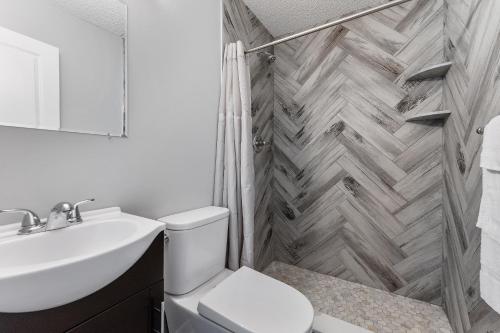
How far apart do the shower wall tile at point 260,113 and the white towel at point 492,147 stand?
1429 millimetres

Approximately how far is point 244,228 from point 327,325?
83cm

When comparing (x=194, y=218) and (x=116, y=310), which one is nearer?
(x=116, y=310)

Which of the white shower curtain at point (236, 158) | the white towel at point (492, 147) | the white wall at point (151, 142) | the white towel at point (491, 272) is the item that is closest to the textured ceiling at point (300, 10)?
the white wall at point (151, 142)

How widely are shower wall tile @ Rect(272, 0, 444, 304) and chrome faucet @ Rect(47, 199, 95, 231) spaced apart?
174cm

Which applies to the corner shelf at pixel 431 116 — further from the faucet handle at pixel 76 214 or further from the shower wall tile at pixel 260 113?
the faucet handle at pixel 76 214

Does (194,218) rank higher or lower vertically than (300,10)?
lower

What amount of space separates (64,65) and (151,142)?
461mm

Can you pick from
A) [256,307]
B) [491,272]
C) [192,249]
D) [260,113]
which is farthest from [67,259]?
[260,113]

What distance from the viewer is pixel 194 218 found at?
3.99ft

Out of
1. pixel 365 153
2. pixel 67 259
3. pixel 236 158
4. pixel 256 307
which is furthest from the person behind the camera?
pixel 365 153

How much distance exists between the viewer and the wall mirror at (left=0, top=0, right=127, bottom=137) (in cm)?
77

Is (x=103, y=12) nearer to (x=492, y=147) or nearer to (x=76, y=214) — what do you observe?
(x=76, y=214)

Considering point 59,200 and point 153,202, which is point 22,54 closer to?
point 59,200

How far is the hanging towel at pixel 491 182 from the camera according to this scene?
0.78m
